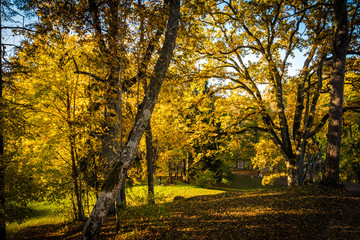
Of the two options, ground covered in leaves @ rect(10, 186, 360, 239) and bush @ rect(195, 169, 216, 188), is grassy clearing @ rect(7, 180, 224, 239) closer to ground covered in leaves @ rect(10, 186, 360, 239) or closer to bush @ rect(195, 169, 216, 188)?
ground covered in leaves @ rect(10, 186, 360, 239)

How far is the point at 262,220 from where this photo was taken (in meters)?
4.61

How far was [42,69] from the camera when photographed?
7344mm

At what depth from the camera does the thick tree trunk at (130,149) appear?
10.9 feet

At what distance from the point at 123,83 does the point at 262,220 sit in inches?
247

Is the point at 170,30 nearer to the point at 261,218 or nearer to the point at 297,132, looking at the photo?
the point at 261,218

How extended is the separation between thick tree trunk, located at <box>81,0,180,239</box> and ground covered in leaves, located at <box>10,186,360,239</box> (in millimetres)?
1758

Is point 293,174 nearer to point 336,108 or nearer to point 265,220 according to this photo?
point 336,108

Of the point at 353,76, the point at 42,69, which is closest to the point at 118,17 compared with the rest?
the point at 42,69

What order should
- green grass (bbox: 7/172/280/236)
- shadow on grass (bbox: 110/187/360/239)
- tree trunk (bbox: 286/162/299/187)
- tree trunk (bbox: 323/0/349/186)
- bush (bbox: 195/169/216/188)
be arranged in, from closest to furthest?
shadow on grass (bbox: 110/187/360/239), green grass (bbox: 7/172/280/236), tree trunk (bbox: 323/0/349/186), tree trunk (bbox: 286/162/299/187), bush (bbox: 195/169/216/188)

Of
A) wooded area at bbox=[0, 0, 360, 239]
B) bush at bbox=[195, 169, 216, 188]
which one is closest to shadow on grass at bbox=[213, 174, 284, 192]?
bush at bbox=[195, 169, 216, 188]


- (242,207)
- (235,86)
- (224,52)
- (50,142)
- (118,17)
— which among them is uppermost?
(224,52)

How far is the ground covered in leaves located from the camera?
13.0 ft

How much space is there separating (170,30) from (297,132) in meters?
8.54

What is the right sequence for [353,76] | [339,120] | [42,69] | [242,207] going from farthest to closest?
[353,76] < [42,69] < [339,120] < [242,207]
